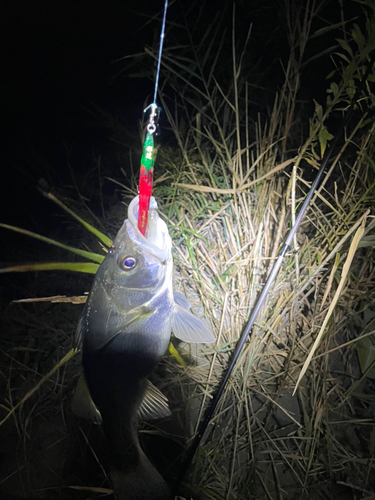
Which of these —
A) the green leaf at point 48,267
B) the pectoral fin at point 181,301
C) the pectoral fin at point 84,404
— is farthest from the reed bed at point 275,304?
the green leaf at point 48,267

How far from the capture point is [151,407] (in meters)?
0.96

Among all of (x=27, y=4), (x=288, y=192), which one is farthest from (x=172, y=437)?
(x=27, y=4)

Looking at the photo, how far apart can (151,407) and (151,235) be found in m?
0.65

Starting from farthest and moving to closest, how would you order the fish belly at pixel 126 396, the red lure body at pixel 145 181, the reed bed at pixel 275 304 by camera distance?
the reed bed at pixel 275 304, the fish belly at pixel 126 396, the red lure body at pixel 145 181

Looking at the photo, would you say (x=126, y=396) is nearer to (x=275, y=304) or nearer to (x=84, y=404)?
(x=84, y=404)

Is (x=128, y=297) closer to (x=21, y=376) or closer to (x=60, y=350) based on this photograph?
(x=60, y=350)

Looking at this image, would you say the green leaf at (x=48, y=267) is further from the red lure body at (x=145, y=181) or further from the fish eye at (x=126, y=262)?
the red lure body at (x=145, y=181)

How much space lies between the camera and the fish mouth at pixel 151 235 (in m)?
0.77

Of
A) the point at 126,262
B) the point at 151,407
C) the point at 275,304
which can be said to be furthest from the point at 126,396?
the point at 275,304

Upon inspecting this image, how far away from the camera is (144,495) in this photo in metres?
0.95

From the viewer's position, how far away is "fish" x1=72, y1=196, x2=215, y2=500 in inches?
32.9

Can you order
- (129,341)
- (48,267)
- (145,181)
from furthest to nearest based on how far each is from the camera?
(48,267)
(129,341)
(145,181)

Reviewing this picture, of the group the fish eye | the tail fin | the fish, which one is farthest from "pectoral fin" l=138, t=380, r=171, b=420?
the fish eye

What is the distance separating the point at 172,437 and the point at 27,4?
230 cm
